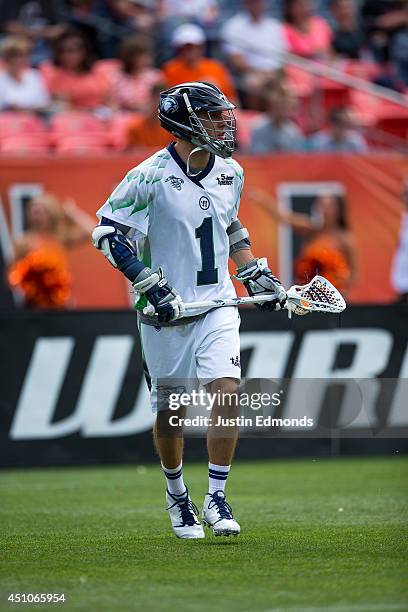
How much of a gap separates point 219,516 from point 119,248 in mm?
1644

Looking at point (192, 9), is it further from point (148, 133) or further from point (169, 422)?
point (169, 422)

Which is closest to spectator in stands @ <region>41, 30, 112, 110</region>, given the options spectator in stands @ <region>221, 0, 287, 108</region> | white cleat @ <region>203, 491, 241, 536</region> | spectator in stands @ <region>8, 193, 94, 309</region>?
spectator in stands @ <region>221, 0, 287, 108</region>

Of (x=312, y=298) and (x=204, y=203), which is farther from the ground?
(x=204, y=203)

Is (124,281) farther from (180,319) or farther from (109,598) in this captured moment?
(109,598)

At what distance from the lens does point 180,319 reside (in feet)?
24.3

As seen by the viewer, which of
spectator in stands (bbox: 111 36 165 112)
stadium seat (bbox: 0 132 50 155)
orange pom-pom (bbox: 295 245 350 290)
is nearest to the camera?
orange pom-pom (bbox: 295 245 350 290)

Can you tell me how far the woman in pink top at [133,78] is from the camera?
629 inches

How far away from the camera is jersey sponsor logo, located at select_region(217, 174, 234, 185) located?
7555mm

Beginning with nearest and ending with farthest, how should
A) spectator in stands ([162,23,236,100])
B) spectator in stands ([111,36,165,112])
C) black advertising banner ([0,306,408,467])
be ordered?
1. black advertising banner ([0,306,408,467])
2. spectator in stands ([162,23,236,100])
3. spectator in stands ([111,36,165,112])

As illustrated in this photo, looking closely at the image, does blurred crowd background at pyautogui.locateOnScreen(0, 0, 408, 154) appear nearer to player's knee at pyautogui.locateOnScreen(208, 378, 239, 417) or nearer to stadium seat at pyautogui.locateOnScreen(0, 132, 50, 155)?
stadium seat at pyautogui.locateOnScreen(0, 132, 50, 155)

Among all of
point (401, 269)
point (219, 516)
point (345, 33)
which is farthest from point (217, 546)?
point (345, 33)

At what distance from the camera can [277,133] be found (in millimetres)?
15258

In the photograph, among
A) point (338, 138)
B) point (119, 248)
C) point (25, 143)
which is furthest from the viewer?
point (338, 138)

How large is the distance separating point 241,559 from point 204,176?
2296 mm
